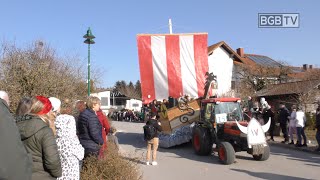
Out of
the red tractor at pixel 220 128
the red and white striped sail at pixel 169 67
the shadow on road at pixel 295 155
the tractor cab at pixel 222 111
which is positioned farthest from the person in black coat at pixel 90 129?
the red and white striped sail at pixel 169 67

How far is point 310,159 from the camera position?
11008mm

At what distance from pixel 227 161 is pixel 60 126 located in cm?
651

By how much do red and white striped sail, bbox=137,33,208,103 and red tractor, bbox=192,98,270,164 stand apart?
4.19m

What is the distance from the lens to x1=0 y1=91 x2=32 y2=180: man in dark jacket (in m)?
1.95

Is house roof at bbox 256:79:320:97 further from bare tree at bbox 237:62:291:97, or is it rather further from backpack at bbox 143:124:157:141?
backpack at bbox 143:124:157:141

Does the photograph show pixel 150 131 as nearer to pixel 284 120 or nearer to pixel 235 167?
pixel 235 167

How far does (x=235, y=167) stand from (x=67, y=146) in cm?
628

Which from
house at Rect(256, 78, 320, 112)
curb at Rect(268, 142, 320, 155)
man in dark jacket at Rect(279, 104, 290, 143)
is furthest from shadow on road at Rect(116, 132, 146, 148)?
house at Rect(256, 78, 320, 112)

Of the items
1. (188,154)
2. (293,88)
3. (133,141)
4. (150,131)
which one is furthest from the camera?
(293,88)

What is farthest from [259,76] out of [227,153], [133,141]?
[227,153]

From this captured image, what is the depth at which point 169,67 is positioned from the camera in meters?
16.5

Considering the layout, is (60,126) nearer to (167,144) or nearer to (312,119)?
(167,144)

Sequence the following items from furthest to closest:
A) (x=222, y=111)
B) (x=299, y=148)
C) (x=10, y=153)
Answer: (x=299, y=148)
(x=222, y=111)
(x=10, y=153)

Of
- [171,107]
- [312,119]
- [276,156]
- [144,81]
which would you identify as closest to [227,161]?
[276,156]
